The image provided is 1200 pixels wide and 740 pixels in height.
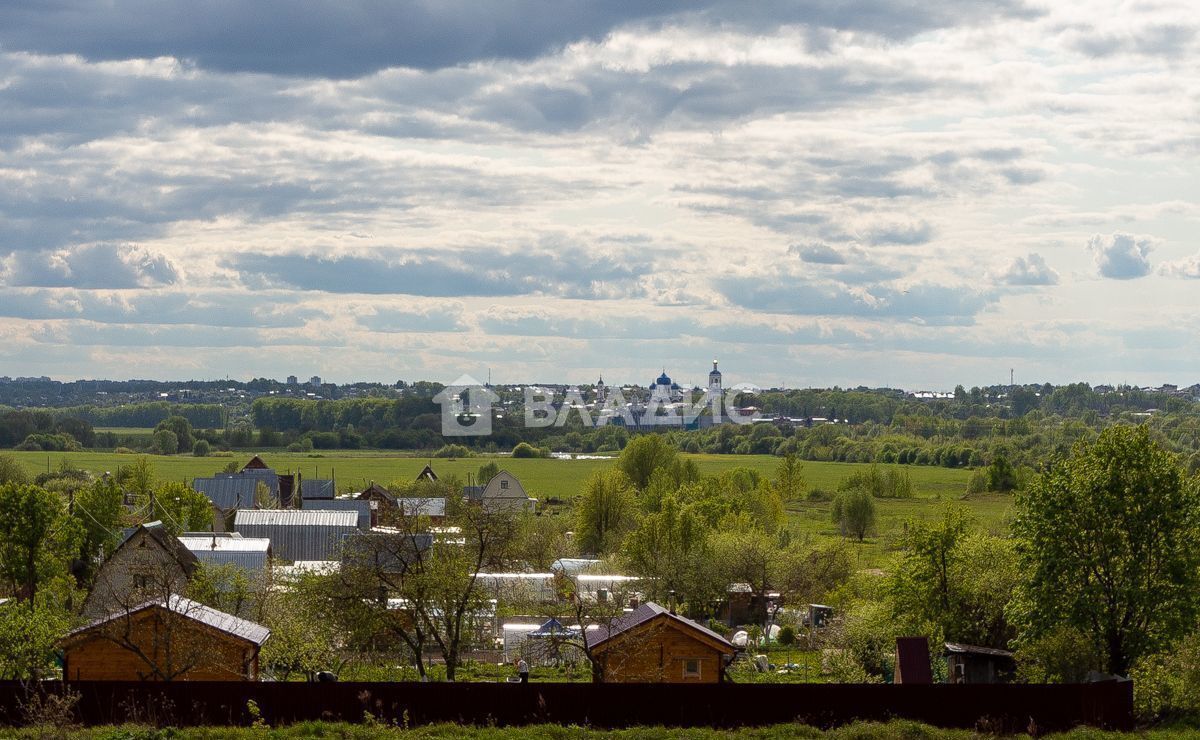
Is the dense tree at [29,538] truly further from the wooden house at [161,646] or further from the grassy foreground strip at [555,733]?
the grassy foreground strip at [555,733]

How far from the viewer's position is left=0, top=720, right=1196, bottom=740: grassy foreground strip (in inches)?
980

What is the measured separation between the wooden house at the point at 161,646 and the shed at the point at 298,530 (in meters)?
30.8

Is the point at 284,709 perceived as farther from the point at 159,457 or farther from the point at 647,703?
the point at 159,457

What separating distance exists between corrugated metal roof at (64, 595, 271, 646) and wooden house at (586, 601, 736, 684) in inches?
302

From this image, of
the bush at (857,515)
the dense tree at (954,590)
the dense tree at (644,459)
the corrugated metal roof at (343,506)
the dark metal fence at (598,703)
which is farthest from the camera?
the dense tree at (644,459)

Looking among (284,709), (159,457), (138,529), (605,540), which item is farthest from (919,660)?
(159,457)

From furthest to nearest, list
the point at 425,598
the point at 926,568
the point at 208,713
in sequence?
1. the point at 926,568
2. the point at 425,598
3. the point at 208,713

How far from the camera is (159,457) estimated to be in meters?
184

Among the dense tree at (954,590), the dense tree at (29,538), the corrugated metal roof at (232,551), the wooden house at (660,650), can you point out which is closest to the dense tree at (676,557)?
the corrugated metal roof at (232,551)

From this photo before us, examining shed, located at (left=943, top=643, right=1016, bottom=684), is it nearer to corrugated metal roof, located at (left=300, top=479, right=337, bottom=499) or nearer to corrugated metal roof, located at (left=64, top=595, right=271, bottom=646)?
corrugated metal roof, located at (left=64, top=595, right=271, bottom=646)

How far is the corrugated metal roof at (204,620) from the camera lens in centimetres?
3055

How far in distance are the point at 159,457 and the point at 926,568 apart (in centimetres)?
15986

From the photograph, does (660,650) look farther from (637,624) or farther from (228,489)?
(228,489)

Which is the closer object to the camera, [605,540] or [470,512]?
[470,512]
